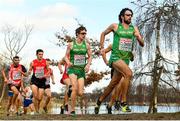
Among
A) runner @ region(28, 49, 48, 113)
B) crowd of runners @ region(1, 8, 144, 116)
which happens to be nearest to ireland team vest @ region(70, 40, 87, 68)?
crowd of runners @ region(1, 8, 144, 116)

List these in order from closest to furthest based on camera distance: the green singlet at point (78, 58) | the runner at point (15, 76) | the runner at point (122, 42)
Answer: the runner at point (122, 42) < the green singlet at point (78, 58) < the runner at point (15, 76)

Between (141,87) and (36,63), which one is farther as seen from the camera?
(36,63)

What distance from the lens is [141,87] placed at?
13148mm

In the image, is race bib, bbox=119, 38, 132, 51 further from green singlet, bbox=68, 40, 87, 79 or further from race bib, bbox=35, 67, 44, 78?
race bib, bbox=35, 67, 44, 78

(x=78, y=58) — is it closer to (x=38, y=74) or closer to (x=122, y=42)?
(x=122, y=42)

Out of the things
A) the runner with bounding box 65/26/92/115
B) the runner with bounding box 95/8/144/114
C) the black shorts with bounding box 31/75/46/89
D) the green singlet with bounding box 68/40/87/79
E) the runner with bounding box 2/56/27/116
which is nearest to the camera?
the runner with bounding box 95/8/144/114

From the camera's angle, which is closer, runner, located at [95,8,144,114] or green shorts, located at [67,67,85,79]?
runner, located at [95,8,144,114]

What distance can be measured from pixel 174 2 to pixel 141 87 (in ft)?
7.67

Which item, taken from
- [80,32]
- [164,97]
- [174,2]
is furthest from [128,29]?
[164,97]

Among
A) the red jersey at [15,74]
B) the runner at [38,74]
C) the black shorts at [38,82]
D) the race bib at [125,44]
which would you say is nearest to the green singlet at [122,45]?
the race bib at [125,44]

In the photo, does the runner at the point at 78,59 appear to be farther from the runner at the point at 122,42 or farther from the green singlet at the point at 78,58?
the runner at the point at 122,42

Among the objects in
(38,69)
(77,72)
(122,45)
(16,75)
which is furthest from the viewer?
(16,75)

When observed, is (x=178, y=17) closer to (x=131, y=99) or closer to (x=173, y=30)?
(x=173, y=30)

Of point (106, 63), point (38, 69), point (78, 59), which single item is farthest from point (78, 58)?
point (38, 69)
